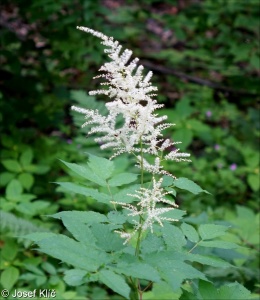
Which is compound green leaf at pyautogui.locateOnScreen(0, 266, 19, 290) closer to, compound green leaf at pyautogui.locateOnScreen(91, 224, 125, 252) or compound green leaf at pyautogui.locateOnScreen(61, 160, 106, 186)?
compound green leaf at pyautogui.locateOnScreen(61, 160, 106, 186)

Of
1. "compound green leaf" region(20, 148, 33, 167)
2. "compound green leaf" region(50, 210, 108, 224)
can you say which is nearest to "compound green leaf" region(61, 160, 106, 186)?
"compound green leaf" region(50, 210, 108, 224)

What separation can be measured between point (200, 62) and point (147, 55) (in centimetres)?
64

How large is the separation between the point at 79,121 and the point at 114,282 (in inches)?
110

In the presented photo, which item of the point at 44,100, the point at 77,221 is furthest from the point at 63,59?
the point at 77,221

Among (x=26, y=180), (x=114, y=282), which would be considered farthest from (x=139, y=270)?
(x=26, y=180)

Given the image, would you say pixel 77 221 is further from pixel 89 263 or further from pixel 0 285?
pixel 0 285

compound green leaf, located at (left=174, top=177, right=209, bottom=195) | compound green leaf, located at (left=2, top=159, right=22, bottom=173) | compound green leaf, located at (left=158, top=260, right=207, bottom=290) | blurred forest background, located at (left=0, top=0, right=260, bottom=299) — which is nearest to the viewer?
compound green leaf, located at (left=158, top=260, right=207, bottom=290)

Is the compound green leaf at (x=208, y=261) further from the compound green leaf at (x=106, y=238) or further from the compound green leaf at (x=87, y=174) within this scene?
the compound green leaf at (x=87, y=174)

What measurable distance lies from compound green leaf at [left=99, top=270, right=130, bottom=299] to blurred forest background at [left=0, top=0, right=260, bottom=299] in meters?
1.32

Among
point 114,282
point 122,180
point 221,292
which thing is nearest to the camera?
point 114,282

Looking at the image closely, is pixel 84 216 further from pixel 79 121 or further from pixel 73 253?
pixel 79 121

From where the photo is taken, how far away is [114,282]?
3.75 ft

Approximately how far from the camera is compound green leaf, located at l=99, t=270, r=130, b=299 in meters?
1.12

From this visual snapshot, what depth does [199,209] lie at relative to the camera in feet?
11.8
